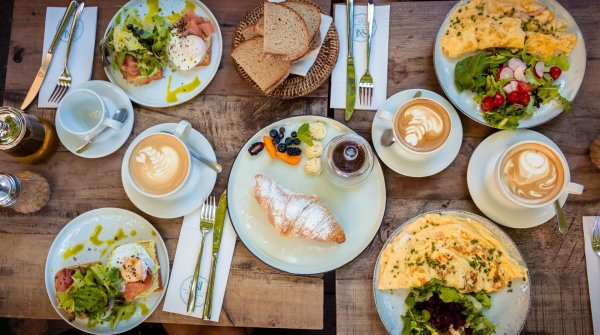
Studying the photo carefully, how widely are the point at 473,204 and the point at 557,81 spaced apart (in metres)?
0.52

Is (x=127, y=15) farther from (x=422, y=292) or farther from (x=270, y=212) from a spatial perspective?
(x=422, y=292)

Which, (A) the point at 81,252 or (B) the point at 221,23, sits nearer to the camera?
(A) the point at 81,252

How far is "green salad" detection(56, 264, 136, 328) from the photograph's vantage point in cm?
156

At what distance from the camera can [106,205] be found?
68.6 inches

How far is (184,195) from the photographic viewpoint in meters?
1.65

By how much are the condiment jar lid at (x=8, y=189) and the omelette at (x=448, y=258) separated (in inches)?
53.2

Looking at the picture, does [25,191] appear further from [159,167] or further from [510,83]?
[510,83]

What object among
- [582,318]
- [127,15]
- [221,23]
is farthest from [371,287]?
[127,15]

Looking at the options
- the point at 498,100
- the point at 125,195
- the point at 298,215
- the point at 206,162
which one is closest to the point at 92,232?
the point at 125,195

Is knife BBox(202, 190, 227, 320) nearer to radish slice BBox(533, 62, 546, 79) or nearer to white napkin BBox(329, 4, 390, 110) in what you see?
white napkin BBox(329, 4, 390, 110)

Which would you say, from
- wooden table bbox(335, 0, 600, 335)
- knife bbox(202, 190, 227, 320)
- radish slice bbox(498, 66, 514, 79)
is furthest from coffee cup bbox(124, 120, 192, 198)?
radish slice bbox(498, 66, 514, 79)

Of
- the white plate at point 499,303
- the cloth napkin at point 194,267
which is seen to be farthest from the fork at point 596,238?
the cloth napkin at point 194,267

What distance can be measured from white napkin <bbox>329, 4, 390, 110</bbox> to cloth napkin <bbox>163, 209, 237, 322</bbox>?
0.65 metres

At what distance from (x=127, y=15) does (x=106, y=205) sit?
29.3 inches
